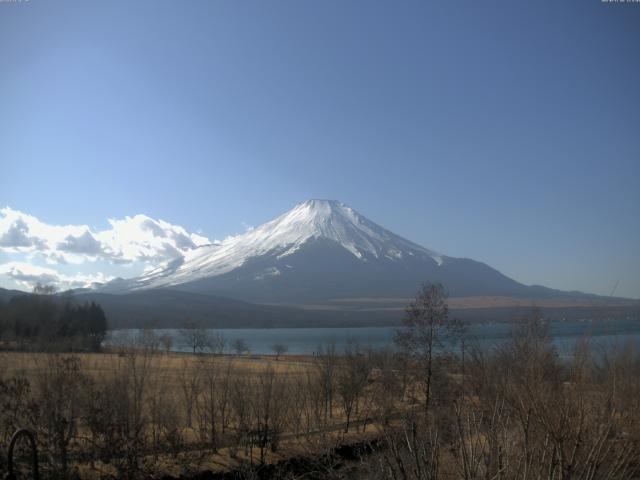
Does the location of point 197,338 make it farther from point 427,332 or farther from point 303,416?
point 427,332

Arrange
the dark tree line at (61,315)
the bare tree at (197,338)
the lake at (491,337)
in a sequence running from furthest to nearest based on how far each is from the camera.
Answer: the bare tree at (197,338)
the dark tree line at (61,315)
the lake at (491,337)

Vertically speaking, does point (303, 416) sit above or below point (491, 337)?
below

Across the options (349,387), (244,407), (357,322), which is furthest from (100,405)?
(357,322)

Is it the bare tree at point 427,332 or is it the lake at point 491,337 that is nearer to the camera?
the lake at point 491,337

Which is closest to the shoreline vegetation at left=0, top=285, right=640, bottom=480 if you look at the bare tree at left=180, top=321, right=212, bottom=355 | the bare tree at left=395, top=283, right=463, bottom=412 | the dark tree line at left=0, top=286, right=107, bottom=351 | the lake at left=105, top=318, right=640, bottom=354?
the bare tree at left=395, top=283, right=463, bottom=412

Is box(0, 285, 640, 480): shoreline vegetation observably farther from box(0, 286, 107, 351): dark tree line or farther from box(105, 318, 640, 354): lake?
box(0, 286, 107, 351): dark tree line

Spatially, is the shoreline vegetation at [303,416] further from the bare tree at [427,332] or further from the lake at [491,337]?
the lake at [491,337]

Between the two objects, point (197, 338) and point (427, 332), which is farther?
point (197, 338)

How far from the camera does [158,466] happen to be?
53.2ft

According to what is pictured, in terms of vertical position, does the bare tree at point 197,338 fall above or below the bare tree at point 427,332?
below

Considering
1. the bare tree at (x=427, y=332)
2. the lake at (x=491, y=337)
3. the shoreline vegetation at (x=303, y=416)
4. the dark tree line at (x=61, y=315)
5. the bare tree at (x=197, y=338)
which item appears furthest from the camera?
the bare tree at (x=197, y=338)

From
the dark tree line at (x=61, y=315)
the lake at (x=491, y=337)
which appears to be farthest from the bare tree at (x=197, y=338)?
the dark tree line at (x=61, y=315)

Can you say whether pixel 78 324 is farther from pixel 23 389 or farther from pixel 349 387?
pixel 23 389

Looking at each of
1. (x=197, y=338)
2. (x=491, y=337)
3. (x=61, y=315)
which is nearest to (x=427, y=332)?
(x=491, y=337)
